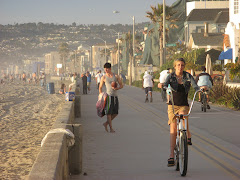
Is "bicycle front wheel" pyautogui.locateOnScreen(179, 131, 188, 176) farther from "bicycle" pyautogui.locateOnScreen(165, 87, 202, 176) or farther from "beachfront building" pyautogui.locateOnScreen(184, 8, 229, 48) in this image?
"beachfront building" pyautogui.locateOnScreen(184, 8, 229, 48)

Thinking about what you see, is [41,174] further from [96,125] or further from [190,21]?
[190,21]

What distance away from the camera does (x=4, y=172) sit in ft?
33.7

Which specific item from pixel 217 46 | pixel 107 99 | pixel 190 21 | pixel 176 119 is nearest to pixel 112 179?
pixel 176 119

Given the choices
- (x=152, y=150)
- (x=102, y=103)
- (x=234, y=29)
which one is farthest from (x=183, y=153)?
(x=234, y=29)

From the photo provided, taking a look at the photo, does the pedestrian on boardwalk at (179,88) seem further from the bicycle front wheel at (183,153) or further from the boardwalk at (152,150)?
the boardwalk at (152,150)

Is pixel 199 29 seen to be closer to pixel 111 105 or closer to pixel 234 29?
pixel 234 29

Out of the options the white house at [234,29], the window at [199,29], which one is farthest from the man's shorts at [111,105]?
the window at [199,29]

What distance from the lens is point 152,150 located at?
1152 cm

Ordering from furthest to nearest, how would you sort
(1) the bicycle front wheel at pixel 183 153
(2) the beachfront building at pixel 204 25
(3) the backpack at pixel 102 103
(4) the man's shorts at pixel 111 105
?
(2) the beachfront building at pixel 204 25 → (4) the man's shorts at pixel 111 105 → (3) the backpack at pixel 102 103 → (1) the bicycle front wheel at pixel 183 153

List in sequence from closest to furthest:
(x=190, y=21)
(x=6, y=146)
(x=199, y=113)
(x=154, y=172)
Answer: (x=154, y=172)
(x=6, y=146)
(x=199, y=113)
(x=190, y=21)

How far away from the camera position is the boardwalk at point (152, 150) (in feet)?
29.4

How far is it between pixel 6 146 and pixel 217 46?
49008mm

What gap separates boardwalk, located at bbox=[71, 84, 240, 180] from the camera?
29.4 ft

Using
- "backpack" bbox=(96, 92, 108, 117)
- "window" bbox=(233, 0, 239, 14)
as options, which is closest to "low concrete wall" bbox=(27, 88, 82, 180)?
"backpack" bbox=(96, 92, 108, 117)
